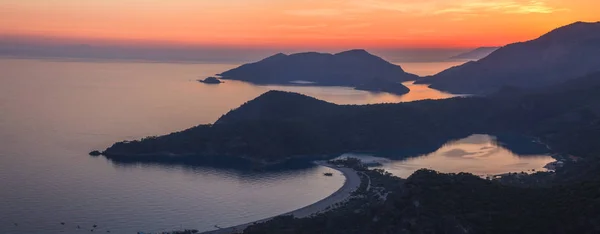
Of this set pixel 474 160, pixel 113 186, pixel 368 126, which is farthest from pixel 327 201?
pixel 368 126

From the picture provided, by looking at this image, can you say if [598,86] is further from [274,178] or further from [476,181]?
[476,181]

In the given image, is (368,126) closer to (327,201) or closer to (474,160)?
(474,160)

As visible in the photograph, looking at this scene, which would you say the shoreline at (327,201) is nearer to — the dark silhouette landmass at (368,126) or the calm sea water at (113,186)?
the calm sea water at (113,186)

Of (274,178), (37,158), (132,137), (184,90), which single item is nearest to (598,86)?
(274,178)

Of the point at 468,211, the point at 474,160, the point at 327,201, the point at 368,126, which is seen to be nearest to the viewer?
the point at 468,211

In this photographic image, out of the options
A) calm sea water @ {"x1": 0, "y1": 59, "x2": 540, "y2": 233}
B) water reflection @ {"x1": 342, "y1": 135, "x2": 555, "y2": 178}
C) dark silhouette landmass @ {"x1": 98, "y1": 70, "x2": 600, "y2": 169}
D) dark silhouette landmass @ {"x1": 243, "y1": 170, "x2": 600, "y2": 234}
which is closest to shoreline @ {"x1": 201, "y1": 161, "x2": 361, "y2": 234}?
calm sea water @ {"x1": 0, "y1": 59, "x2": 540, "y2": 233}

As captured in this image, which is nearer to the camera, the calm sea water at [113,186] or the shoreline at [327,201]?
the shoreline at [327,201]

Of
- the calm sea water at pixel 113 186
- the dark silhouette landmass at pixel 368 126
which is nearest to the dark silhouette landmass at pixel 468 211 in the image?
the calm sea water at pixel 113 186
